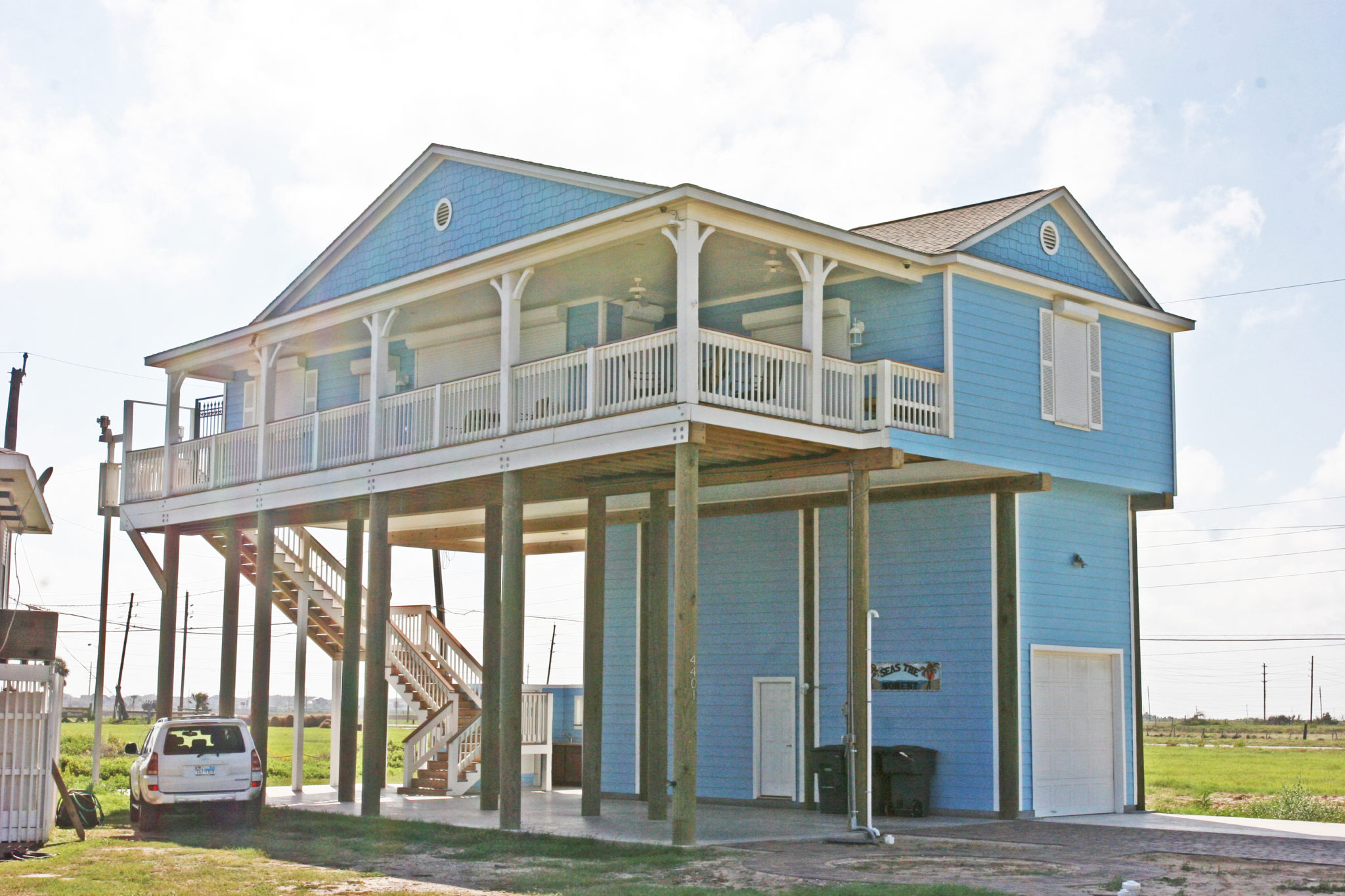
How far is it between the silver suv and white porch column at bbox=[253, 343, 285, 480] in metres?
5.43

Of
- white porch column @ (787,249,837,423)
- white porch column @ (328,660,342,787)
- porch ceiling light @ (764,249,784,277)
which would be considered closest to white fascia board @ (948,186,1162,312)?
Answer: porch ceiling light @ (764,249,784,277)

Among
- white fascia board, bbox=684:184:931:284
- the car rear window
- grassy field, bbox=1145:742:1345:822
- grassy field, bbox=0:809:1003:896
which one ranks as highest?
white fascia board, bbox=684:184:931:284

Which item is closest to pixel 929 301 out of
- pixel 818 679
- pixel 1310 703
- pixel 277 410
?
pixel 818 679

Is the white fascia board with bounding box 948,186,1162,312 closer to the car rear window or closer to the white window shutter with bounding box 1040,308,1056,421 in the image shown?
the white window shutter with bounding box 1040,308,1056,421

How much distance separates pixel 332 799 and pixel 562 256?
10510 mm

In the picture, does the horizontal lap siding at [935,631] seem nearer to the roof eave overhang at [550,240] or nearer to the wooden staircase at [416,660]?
the roof eave overhang at [550,240]

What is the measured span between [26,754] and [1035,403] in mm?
13845

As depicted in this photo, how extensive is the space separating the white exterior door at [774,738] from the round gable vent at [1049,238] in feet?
25.0

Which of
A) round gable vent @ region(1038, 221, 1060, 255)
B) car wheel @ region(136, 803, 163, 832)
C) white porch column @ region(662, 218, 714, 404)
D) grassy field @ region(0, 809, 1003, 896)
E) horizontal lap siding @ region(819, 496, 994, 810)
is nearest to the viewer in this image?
grassy field @ region(0, 809, 1003, 896)

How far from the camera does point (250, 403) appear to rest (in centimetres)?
2933

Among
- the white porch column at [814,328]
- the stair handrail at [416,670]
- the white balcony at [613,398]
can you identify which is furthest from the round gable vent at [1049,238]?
the stair handrail at [416,670]

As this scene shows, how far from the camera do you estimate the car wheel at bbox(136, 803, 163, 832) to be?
1911cm

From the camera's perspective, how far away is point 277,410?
29.2 meters

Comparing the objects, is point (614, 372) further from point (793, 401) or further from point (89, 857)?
point (89, 857)
